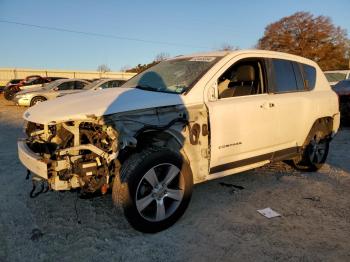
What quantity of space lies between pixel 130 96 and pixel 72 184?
1.11 m

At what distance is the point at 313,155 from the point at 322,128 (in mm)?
465

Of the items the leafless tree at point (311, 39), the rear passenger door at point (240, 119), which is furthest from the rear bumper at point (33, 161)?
the leafless tree at point (311, 39)

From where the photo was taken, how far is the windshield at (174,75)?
389cm

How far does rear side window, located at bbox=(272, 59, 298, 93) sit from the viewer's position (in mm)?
4613

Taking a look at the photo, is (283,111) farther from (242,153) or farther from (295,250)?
(295,250)

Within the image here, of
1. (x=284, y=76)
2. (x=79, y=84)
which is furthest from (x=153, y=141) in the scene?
(x=79, y=84)

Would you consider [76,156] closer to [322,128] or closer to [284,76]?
[284,76]

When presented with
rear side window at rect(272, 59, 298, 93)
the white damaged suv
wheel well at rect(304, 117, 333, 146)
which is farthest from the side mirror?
wheel well at rect(304, 117, 333, 146)

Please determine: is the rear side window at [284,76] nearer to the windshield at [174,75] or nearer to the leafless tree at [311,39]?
the windshield at [174,75]

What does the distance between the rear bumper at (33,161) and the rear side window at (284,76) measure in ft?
10.2

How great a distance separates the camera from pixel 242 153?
4125 mm

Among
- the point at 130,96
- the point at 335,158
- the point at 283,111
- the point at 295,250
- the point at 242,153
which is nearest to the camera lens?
the point at 295,250

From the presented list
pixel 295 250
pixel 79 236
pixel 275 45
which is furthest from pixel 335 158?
pixel 275 45

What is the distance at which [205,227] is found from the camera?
353 centimetres
